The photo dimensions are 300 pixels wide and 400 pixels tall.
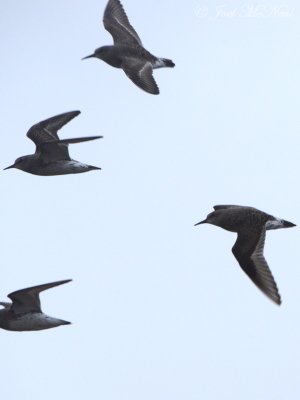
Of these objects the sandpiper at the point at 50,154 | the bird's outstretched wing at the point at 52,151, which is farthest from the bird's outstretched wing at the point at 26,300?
the bird's outstretched wing at the point at 52,151

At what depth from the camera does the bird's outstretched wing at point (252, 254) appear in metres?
13.2

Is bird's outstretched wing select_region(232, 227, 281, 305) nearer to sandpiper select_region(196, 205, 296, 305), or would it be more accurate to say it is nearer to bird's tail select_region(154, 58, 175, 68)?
sandpiper select_region(196, 205, 296, 305)

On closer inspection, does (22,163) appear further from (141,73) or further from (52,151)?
(141,73)

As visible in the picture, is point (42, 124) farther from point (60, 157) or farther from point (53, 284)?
point (53, 284)

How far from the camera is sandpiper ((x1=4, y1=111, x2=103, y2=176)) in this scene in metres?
15.0

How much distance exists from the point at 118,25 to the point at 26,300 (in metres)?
6.23

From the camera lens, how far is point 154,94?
14383 millimetres

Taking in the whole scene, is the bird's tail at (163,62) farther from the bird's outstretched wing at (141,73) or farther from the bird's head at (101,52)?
the bird's head at (101,52)

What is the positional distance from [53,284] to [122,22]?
7097 mm

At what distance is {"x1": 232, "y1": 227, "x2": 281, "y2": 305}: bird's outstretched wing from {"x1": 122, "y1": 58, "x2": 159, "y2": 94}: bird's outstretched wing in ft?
8.92

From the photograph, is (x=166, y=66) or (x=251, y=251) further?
(x=166, y=66)

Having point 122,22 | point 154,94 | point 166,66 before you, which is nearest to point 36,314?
point 154,94

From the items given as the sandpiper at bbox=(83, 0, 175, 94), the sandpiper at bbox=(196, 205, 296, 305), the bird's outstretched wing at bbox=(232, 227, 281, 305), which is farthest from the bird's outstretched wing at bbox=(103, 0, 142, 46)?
the bird's outstretched wing at bbox=(232, 227, 281, 305)

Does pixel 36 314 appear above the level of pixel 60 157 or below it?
below
